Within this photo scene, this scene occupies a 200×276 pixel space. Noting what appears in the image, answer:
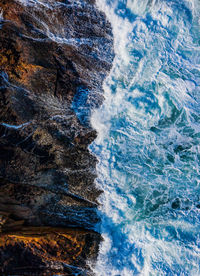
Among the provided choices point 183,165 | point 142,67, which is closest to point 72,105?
point 142,67

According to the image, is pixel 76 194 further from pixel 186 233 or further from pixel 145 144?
pixel 186 233

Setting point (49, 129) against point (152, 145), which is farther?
point (152, 145)

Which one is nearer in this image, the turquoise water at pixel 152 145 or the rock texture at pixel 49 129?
the rock texture at pixel 49 129

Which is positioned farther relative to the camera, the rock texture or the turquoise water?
the turquoise water

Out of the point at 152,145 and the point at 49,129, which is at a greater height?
the point at 152,145
